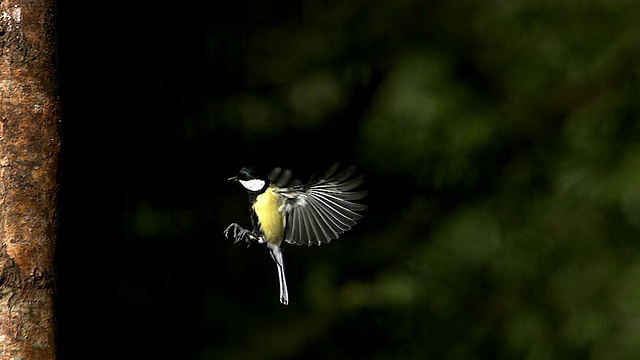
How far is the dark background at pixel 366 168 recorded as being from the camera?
7.82ft

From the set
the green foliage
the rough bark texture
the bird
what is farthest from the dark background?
the rough bark texture

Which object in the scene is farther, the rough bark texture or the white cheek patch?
the white cheek patch

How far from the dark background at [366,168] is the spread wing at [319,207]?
3.27ft

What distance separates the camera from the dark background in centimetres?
238

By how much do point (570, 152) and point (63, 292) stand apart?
177cm

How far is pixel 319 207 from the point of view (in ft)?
4.42

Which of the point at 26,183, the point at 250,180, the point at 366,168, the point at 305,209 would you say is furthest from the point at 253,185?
the point at 366,168

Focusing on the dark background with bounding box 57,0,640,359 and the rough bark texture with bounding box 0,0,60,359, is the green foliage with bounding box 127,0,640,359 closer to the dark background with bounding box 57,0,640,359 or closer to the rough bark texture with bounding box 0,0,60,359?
the dark background with bounding box 57,0,640,359

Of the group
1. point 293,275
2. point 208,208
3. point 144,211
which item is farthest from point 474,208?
point 144,211

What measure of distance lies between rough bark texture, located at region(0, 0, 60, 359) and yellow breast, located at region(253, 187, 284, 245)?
15.1 inches

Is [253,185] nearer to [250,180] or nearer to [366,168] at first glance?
[250,180]

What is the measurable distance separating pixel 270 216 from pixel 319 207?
0.26 ft

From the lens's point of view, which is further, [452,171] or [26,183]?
[452,171]

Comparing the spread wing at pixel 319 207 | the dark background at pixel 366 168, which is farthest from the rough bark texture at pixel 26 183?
the dark background at pixel 366 168
